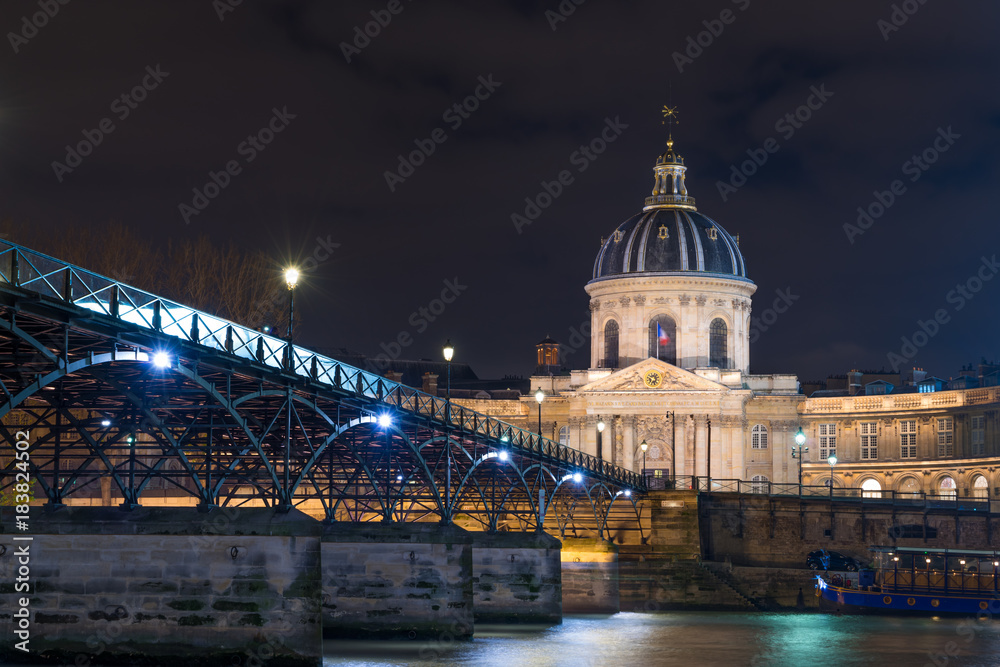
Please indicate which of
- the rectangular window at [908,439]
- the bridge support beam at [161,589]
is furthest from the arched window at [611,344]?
the bridge support beam at [161,589]

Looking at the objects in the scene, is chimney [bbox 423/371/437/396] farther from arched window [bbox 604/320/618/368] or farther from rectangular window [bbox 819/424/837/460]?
rectangular window [bbox 819/424/837/460]

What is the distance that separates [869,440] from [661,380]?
21997 millimetres

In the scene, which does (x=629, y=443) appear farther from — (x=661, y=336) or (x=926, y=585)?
(x=926, y=585)

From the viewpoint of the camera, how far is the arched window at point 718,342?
143875 mm

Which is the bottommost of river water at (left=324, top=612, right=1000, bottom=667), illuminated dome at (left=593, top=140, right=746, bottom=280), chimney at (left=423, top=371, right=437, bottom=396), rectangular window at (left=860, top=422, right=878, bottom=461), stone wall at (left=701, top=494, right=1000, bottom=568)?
river water at (left=324, top=612, right=1000, bottom=667)

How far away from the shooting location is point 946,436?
133375 millimetres

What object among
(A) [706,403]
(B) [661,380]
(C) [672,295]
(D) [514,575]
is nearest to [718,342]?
(C) [672,295]

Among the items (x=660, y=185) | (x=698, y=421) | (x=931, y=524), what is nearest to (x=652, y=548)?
(x=931, y=524)

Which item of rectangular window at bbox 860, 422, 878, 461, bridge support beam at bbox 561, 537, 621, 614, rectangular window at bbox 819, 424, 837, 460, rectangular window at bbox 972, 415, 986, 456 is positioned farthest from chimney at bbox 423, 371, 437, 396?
bridge support beam at bbox 561, 537, 621, 614

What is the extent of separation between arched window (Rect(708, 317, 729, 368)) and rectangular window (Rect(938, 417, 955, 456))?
69.9 ft

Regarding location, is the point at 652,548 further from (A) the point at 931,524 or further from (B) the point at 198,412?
(B) the point at 198,412

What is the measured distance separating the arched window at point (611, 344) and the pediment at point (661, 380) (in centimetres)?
1171

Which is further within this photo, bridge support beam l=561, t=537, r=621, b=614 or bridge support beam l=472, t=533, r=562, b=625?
bridge support beam l=561, t=537, r=621, b=614

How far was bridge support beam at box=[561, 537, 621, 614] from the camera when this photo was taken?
7962 cm
